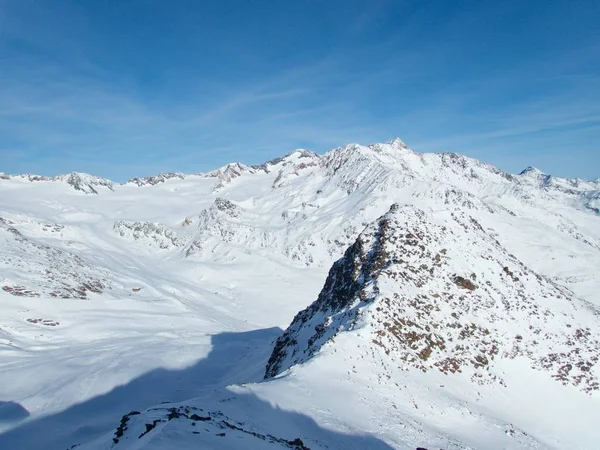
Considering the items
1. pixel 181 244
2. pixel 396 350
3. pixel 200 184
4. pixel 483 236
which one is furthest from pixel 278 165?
pixel 396 350

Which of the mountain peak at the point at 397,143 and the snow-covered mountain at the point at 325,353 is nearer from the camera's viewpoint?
the snow-covered mountain at the point at 325,353

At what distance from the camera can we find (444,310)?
1051 inches

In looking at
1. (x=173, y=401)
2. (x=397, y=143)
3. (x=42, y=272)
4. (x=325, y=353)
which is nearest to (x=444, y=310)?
(x=325, y=353)

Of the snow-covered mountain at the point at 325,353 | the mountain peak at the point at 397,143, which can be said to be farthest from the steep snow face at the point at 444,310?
the mountain peak at the point at 397,143

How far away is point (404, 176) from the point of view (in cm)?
10988

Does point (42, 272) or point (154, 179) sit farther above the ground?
point (154, 179)

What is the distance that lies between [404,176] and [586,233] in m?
87.7

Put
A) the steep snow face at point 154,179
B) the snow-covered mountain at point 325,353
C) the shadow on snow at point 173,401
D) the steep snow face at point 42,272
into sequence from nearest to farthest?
the shadow on snow at point 173,401
the snow-covered mountain at point 325,353
the steep snow face at point 42,272
the steep snow face at point 154,179

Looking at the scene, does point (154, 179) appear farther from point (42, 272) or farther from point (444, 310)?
point (444, 310)

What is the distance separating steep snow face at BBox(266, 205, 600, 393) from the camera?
24.2 metres

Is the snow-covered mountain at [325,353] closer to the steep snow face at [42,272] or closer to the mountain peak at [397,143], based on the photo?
the steep snow face at [42,272]

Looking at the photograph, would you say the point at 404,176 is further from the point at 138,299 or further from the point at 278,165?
the point at 278,165

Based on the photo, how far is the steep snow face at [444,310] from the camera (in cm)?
2417

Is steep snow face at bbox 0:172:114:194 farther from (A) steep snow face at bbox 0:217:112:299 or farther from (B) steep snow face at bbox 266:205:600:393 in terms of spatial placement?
(B) steep snow face at bbox 266:205:600:393
